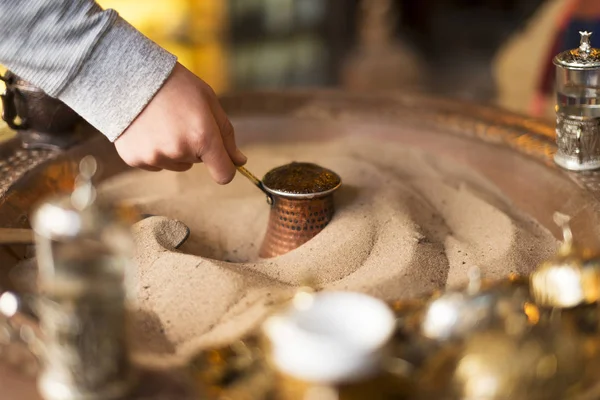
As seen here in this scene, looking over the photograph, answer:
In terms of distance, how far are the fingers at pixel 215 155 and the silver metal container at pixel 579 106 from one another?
473 mm

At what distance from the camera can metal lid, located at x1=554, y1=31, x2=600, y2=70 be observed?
99 centimetres

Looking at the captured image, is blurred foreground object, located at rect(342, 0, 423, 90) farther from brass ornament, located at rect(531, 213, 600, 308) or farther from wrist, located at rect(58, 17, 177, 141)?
brass ornament, located at rect(531, 213, 600, 308)

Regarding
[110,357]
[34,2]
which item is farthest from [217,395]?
[34,2]

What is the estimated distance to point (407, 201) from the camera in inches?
43.7

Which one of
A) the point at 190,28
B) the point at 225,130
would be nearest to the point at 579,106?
the point at 225,130

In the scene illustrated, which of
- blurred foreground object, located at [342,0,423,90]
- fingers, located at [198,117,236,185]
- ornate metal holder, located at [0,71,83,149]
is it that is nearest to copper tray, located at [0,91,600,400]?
ornate metal holder, located at [0,71,83,149]

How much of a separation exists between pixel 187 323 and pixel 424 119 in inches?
28.4

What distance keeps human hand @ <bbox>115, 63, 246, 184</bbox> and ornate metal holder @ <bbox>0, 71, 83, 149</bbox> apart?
12.3 inches

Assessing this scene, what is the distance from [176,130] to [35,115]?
1.30 ft

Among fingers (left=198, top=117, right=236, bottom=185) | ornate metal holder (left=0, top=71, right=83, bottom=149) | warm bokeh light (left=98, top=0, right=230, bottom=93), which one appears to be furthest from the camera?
warm bokeh light (left=98, top=0, right=230, bottom=93)

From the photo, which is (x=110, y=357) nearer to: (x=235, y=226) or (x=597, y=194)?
(x=235, y=226)

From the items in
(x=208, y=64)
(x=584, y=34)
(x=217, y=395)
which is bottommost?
(x=208, y=64)

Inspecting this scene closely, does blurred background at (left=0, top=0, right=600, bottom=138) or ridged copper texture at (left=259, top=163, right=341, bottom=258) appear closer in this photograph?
ridged copper texture at (left=259, top=163, right=341, bottom=258)

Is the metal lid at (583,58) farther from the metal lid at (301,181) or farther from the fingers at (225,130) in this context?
the fingers at (225,130)
